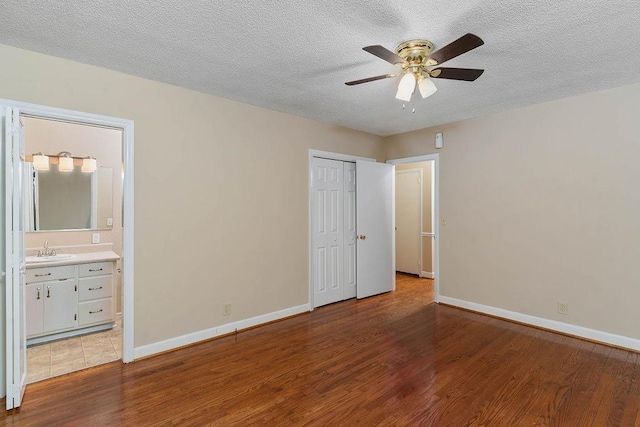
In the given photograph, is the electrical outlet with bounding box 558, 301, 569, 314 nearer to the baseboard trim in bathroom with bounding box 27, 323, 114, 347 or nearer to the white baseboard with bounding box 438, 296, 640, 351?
the white baseboard with bounding box 438, 296, 640, 351

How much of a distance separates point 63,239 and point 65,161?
927mm

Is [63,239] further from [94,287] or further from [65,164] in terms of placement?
[65,164]

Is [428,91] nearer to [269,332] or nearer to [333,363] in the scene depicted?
[333,363]

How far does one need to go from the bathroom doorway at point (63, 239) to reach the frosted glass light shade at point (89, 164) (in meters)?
0.01

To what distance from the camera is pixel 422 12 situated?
76.4 inches

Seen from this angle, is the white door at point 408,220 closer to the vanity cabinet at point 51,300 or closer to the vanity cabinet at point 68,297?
the vanity cabinet at point 68,297

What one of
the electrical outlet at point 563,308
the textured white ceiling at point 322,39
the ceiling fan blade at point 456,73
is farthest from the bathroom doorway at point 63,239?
the electrical outlet at point 563,308

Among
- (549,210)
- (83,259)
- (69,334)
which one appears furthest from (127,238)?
(549,210)

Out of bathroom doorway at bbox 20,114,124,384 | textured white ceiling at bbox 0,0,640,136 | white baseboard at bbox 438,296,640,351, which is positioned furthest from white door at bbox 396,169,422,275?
bathroom doorway at bbox 20,114,124,384

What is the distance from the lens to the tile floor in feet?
8.97

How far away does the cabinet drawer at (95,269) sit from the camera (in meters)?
3.52

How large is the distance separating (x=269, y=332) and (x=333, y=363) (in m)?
0.98

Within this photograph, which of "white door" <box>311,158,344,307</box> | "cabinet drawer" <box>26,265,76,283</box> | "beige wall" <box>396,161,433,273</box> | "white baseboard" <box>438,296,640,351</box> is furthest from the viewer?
"beige wall" <box>396,161,433,273</box>

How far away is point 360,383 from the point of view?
2.51 m
